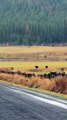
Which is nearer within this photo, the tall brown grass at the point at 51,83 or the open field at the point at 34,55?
the tall brown grass at the point at 51,83

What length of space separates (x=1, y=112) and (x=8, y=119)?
5.80 ft

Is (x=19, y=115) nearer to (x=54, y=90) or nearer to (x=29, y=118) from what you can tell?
(x=29, y=118)

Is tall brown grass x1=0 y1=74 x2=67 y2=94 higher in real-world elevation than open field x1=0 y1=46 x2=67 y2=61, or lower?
higher

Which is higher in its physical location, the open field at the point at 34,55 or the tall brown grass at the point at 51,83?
the tall brown grass at the point at 51,83

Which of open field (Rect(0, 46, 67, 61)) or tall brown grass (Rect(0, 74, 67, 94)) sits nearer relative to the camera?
tall brown grass (Rect(0, 74, 67, 94))

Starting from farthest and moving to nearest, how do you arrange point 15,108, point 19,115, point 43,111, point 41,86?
point 41,86
point 15,108
point 43,111
point 19,115

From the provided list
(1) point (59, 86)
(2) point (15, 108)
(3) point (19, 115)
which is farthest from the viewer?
(1) point (59, 86)

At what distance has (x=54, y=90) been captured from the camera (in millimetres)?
25656

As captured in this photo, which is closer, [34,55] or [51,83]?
[51,83]

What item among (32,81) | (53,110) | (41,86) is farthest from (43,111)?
(32,81)

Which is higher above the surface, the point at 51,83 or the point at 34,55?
the point at 51,83

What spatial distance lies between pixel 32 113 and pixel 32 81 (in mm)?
19102

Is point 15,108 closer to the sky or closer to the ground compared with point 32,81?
closer to the sky

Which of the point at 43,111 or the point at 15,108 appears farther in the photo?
the point at 15,108
